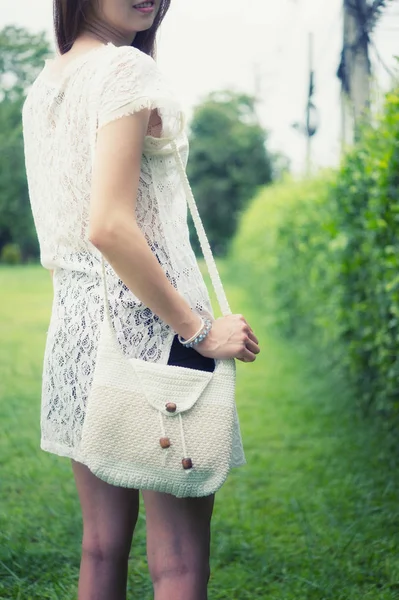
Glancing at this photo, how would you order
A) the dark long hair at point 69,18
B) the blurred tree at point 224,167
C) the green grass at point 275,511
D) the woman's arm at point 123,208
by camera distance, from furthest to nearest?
the blurred tree at point 224,167, the green grass at point 275,511, the dark long hair at point 69,18, the woman's arm at point 123,208

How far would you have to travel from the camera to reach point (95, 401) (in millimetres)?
1632

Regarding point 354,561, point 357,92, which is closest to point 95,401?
point 354,561

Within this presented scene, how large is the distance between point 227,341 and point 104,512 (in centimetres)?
50

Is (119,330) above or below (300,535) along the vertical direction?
above

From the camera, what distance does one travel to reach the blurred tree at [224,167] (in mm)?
40375

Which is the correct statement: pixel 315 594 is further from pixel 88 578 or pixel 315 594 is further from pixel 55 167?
pixel 55 167

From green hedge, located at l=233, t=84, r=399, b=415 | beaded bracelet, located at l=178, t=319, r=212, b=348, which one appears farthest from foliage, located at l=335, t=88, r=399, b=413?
beaded bracelet, located at l=178, t=319, r=212, b=348

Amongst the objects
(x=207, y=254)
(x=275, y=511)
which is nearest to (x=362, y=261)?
(x=275, y=511)

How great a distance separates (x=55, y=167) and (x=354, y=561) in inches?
86.7

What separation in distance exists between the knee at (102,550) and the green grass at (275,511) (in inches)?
43.4

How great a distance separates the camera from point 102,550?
1874mm

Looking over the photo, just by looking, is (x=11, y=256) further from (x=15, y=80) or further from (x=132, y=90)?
(x=132, y=90)

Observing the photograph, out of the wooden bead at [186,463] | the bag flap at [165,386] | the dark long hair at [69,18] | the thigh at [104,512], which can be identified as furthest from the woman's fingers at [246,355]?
the dark long hair at [69,18]

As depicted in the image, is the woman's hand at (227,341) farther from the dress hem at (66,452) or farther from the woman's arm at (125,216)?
the dress hem at (66,452)
